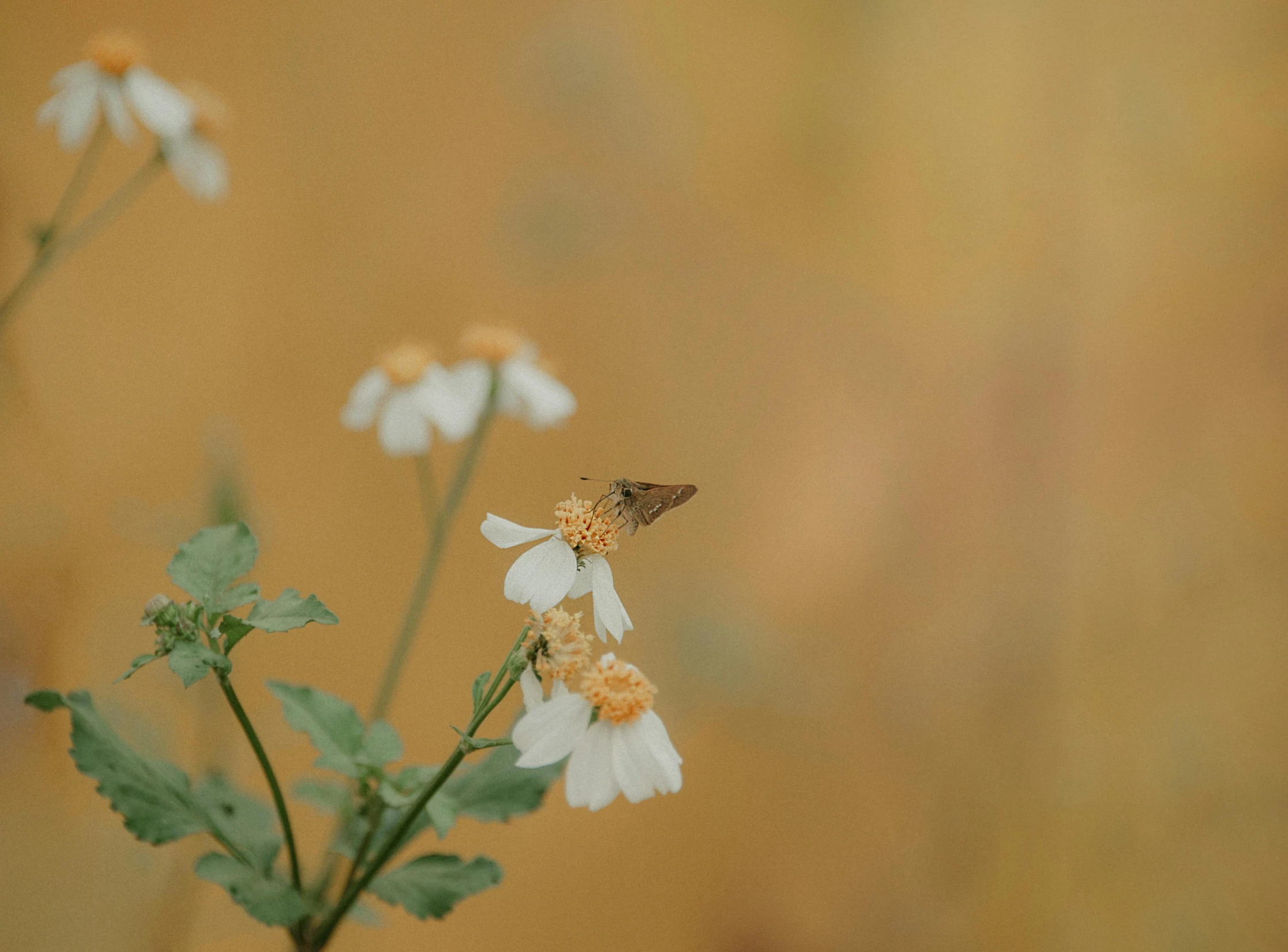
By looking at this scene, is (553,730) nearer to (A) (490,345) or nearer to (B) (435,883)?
(B) (435,883)

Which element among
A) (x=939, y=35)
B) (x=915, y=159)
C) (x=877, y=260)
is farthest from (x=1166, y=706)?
(x=939, y=35)

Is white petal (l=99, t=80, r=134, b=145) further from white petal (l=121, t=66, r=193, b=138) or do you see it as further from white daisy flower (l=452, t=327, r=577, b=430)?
white daisy flower (l=452, t=327, r=577, b=430)

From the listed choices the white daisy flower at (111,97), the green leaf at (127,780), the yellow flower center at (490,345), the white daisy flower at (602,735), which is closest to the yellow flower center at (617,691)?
the white daisy flower at (602,735)

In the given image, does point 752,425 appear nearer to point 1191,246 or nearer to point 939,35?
point 939,35

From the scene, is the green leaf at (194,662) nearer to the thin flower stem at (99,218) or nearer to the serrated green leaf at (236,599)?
the serrated green leaf at (236,599)

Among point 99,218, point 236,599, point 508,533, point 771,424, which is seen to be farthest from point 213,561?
point 771,424
